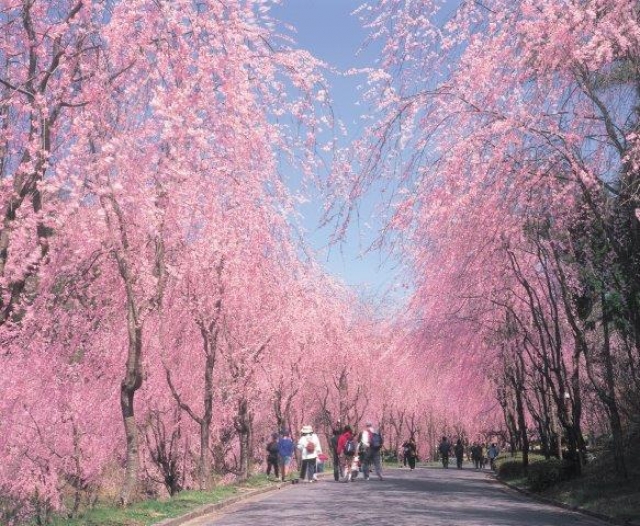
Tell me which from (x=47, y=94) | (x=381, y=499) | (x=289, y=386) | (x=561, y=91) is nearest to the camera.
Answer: (x=561, y=91)

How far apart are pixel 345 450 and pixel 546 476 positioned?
8.71 metres

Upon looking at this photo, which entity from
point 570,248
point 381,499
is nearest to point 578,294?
point 570,248

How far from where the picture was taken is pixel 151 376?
26.2 meters

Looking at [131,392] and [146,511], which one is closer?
[146,511]

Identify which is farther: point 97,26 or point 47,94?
point 47,94

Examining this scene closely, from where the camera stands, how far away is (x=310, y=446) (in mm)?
28391

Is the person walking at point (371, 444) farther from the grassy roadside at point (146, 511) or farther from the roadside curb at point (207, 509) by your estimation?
the grassy roadside at point (146, 511)

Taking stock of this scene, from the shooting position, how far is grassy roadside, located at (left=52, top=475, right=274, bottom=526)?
13068mm

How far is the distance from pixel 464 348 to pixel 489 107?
18905 millimetres

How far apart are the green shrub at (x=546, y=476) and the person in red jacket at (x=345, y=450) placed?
6969mm

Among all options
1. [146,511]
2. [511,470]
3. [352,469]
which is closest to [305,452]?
[352,469]

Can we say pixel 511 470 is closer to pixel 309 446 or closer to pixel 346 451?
pixel 346 451

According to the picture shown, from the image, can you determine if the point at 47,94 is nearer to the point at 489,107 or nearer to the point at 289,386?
the point at 489,107

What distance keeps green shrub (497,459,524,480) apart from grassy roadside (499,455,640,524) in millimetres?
5987
